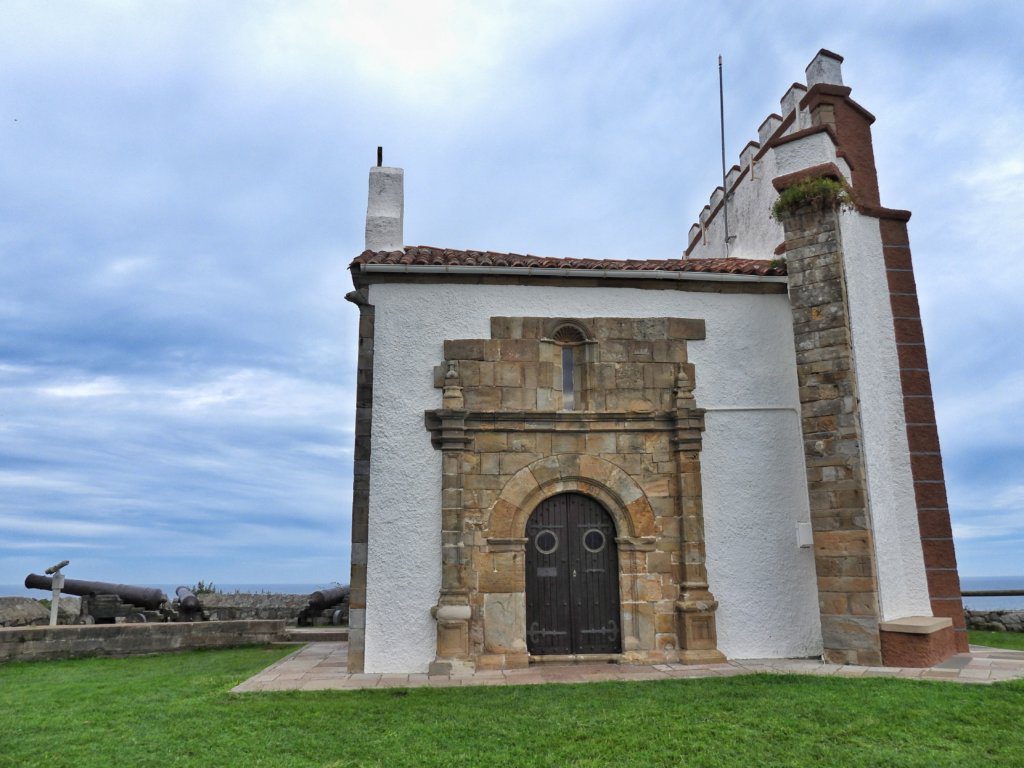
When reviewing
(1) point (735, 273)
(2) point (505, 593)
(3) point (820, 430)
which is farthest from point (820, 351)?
(2) point (505, 593)

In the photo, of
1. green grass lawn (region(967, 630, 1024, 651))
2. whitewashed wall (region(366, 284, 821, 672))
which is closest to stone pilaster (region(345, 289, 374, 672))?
whitewashed wall (region(366, 284, 821, 672))

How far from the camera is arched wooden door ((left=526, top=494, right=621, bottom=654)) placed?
918 centimetres

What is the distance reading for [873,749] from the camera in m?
5.16

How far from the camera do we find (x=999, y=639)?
11.0m

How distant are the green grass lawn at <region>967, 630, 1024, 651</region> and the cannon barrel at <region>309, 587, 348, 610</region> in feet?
36.8

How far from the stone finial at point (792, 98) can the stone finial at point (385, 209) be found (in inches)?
247

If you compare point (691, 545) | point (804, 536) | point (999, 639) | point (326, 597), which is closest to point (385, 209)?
point (691, 545)

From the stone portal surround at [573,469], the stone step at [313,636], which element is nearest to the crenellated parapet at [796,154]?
the stone portal surround at [573,469]

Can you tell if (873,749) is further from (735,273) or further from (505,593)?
(735,273)

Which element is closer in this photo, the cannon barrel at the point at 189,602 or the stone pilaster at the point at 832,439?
the stone pilaster at the point at 832,439

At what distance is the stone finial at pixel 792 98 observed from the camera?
11.4 meters

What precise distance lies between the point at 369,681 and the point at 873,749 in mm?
5163

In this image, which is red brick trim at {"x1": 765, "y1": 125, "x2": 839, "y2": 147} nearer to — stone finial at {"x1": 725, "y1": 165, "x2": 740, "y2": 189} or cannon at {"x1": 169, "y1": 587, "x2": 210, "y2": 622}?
stone finial at {"x1": 725, "y1": 165, "x2": 740, "y2": 189}

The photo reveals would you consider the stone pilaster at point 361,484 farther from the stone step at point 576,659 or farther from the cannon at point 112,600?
the cannon at point 112,600
